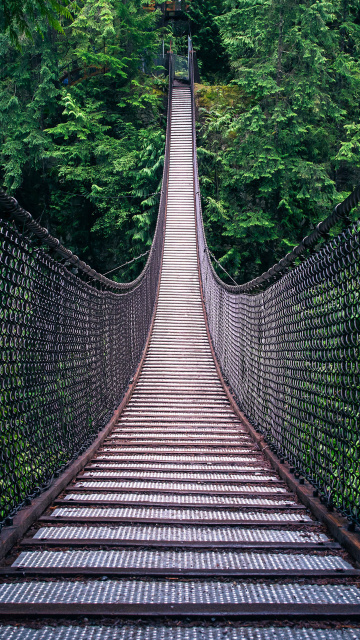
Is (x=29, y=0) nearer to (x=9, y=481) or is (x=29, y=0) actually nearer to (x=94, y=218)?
(x=9, y=481)

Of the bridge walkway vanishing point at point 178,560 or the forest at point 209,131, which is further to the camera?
the forest at point 209,131

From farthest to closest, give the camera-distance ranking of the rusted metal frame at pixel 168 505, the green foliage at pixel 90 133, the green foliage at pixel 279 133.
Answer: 1. the green foliage at pixel 90 133
2. the green foliage at pixel 279 133
3. the rusted metal frame at pixel 168 505

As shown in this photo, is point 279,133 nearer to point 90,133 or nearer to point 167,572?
point 90,133

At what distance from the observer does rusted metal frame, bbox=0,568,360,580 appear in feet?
4.15

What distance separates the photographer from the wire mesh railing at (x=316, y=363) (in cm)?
161

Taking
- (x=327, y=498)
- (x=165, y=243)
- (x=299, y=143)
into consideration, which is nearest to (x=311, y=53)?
(x=299, y=143)

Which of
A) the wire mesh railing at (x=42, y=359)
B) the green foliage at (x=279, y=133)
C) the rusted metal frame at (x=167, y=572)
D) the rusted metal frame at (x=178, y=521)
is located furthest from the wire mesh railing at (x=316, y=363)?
the green foliage at (x=279, y=133)

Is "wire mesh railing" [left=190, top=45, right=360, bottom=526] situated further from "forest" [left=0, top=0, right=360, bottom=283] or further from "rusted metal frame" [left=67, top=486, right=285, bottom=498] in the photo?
"forest" [left=0, top=0, right=360, bottom=283]

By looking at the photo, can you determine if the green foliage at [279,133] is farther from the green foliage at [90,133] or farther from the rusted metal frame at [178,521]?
the rusted metal frame at [178,521]

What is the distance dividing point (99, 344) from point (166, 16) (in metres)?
19.9

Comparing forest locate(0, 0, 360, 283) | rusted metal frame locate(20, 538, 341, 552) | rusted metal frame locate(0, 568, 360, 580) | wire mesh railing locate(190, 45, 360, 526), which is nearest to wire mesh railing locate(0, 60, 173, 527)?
rusted metal frame locate(20, 538, 341, 552)

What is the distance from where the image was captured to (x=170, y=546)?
1458 mm

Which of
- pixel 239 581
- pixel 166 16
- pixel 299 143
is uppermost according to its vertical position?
pixel 166 16

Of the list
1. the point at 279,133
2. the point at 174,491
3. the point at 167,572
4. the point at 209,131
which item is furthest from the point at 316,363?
the point at 209,131
